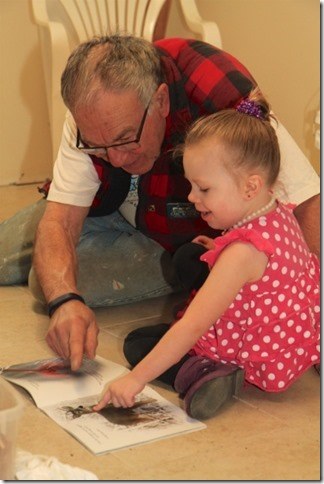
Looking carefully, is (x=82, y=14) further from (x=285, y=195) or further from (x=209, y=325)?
(x=209, y=325)

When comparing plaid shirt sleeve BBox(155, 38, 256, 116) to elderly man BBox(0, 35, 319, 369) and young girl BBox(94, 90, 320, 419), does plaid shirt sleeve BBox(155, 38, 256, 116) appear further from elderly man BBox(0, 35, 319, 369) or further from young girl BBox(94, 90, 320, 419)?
young girl BBox(94, 90, 320, 419)

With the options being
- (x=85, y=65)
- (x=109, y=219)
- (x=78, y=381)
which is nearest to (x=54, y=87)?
(x=109, y=219)

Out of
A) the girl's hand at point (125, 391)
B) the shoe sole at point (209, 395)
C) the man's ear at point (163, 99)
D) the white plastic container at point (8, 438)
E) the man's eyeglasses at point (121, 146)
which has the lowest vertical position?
the shoe sole at point (209, 395)

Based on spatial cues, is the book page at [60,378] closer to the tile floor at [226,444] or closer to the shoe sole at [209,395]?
the tile floor at [226,444]

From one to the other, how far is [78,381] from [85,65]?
25.0 inches

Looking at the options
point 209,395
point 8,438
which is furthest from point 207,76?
point 8,438

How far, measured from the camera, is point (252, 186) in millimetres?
1665

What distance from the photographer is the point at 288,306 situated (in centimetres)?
172

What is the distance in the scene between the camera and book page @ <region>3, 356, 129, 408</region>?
1.71 m

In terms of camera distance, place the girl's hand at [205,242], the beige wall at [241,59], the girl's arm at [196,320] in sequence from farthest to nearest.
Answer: the beige wall at [241,59], the girl's hand at [205,242], the girl's arm at [196,320]

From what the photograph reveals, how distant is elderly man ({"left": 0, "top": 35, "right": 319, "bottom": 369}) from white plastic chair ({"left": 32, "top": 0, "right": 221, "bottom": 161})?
900 millimetres

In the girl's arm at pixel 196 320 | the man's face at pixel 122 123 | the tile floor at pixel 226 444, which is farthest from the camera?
the man's face at pixel 122 123

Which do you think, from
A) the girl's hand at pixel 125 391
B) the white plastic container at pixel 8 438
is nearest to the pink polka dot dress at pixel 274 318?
the girl's hand at pixel 125 391

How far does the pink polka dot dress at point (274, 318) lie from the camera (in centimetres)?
169
